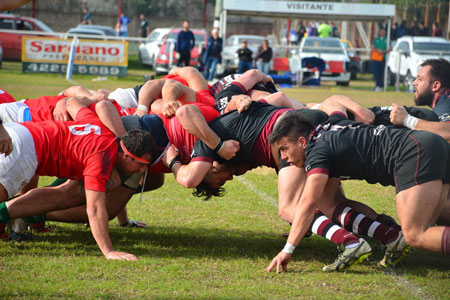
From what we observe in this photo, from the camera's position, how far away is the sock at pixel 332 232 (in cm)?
498

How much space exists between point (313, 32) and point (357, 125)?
27319mm

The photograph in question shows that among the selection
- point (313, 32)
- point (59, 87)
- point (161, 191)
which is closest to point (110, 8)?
point (313, 32)

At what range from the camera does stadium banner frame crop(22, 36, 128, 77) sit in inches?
875

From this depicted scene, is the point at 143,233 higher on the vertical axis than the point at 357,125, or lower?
lower

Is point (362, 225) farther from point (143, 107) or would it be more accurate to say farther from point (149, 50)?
point (149, 50)

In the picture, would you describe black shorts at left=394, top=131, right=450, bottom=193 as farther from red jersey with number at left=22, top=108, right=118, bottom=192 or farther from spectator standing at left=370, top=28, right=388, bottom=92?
spectator standing at left=370, top=28, right=388, bottom=92

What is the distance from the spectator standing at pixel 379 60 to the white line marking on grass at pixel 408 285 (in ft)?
62.9

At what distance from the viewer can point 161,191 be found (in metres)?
8.08

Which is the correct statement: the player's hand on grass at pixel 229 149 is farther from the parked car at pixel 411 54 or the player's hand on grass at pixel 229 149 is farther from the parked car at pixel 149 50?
the parked car at pixel 149 50

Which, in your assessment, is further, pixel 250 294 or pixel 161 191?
pixel 161 191

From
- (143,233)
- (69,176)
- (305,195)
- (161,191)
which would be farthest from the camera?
(161,191)

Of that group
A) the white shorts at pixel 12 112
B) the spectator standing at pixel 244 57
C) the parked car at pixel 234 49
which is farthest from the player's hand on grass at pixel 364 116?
the parked car at pixel 234 49

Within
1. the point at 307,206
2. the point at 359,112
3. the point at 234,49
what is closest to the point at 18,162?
the point at 307,206

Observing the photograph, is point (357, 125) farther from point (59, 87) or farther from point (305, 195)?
point (59, 87)
